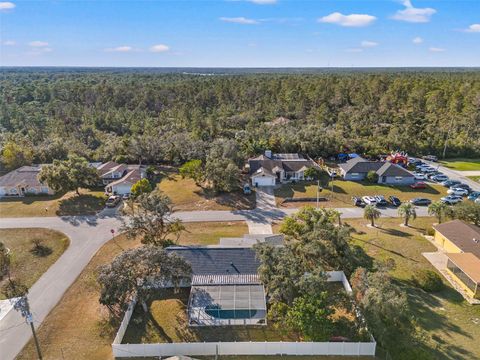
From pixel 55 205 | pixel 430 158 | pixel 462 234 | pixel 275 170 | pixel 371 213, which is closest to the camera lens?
pixel 462 234

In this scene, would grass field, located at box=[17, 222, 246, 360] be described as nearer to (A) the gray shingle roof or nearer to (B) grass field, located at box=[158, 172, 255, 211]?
(A) the gray shingle roof

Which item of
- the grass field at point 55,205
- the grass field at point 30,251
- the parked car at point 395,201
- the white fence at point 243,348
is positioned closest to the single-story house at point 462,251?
the parked car at point 395,201

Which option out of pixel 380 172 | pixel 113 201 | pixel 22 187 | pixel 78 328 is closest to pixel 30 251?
pixel 113 201

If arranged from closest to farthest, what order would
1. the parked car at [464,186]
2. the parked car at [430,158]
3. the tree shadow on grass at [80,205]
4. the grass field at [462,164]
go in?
the tree shadow on grass at [80,205]
the parked car at [464,186]
the grass field at [462,164]
the parked car at [430,158]

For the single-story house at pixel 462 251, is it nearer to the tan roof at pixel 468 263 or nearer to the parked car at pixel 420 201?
the tan roof at pixel 468 263

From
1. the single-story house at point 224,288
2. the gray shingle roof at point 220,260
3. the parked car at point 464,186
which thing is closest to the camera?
the single-story house at point 224,288

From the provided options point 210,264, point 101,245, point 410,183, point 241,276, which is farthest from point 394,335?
point 410,183

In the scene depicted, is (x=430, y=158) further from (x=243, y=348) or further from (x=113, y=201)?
(x=243, y=348)

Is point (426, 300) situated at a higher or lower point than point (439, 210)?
lower
